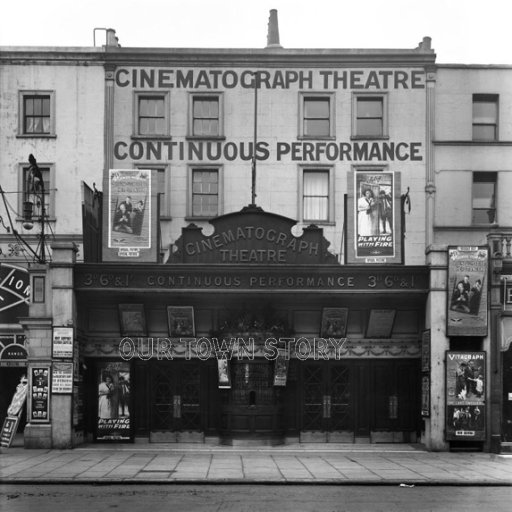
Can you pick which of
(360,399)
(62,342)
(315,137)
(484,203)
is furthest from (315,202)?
(62,342)

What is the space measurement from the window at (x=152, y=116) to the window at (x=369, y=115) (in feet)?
23.7

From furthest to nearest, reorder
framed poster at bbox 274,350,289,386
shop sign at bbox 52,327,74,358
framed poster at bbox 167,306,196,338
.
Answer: framed poster at bbox 167,306,196,338, framed poster at bbox 274,350,289,386, shop sign at bbox 52,327,74,358

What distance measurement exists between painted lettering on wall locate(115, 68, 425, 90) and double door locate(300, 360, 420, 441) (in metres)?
11.4

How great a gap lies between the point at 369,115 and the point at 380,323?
9553 mm

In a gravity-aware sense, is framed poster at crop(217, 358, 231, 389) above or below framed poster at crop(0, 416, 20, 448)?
above

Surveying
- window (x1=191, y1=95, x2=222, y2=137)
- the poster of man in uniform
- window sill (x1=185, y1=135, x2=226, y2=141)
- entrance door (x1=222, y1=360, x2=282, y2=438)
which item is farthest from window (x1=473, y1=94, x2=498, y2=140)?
entrance door (x1=222, y1=360, x2=282, y2=438)

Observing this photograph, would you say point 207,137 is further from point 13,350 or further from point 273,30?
point 13,350

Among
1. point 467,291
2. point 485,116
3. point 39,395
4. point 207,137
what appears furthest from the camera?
point 485,116

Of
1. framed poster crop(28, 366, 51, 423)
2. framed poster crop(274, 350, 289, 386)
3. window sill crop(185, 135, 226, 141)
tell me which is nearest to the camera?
framed poster crop(28, 366, 51, 423)

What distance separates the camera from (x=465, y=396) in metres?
25.7

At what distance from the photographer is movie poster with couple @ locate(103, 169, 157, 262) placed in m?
27.5

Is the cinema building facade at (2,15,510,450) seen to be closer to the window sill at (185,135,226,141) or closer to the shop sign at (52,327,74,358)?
the shop sign at (52,327,74,358)

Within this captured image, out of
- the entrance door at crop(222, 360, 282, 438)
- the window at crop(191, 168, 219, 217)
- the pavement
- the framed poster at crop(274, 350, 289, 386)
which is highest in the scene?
the window at crop(191, 168, 219, 217)

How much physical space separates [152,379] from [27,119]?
1218cm
